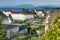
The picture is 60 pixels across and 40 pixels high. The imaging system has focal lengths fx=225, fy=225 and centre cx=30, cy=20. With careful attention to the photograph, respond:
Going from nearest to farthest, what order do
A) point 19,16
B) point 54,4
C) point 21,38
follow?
1. point 54,4
2. point 21,38
3. point 19,16

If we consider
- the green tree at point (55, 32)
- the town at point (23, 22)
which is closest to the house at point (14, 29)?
the town at point (23, 22)

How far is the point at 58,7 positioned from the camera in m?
2.24

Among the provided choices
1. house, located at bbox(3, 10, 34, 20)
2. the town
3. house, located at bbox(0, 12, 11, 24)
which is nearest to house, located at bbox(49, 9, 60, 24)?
the town

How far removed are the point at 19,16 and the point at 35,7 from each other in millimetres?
459

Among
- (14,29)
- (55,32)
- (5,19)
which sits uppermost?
(55,32)

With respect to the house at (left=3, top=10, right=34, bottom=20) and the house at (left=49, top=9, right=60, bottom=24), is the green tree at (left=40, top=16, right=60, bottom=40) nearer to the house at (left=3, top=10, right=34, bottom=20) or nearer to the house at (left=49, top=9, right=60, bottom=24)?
the house at (left=49, top=9, right=60, bottom=24)

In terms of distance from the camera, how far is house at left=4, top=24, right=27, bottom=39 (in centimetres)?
254

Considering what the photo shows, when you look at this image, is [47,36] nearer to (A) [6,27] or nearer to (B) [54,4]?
(B) [54,4]

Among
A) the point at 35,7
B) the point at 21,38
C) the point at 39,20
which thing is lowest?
the point at 21,38

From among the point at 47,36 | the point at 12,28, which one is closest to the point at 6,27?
the point at 12,28

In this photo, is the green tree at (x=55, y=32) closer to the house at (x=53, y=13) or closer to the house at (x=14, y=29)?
the house at (x=53, y=13)

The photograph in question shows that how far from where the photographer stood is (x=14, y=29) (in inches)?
102

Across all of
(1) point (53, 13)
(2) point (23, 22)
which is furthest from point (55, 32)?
(2) point (23, 22)

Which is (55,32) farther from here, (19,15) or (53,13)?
(19,15)
